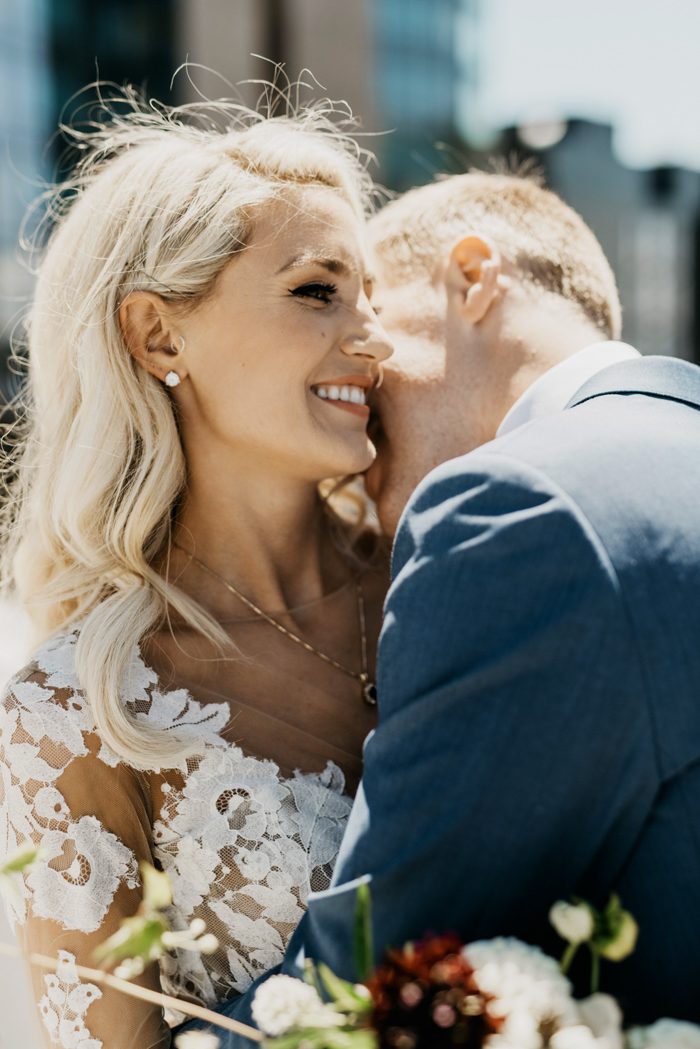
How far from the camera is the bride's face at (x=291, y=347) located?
2.58 m

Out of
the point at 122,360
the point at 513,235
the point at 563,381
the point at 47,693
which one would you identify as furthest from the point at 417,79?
the point at 47,693

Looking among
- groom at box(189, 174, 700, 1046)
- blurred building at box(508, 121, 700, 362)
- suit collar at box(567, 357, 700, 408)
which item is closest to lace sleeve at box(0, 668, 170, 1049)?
groom at box(189, 174, 700, 1046)

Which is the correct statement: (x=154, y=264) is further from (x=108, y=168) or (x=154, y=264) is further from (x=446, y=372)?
(x=446, y=372)

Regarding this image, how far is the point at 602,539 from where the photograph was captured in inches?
55.3

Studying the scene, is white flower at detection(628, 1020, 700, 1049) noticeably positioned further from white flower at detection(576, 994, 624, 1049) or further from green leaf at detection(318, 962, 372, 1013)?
green leaf at detection(318, 962, 372, 1013)

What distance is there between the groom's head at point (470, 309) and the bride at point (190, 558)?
0.11 metres

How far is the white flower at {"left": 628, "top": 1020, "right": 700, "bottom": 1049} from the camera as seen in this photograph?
1022 millimetres

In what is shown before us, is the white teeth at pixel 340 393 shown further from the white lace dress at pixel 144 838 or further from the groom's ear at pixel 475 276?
the white lace dress at pixel 144 838

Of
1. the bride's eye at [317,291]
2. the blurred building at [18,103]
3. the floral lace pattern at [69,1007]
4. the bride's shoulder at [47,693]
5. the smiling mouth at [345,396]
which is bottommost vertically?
the blurred building at [18,103]

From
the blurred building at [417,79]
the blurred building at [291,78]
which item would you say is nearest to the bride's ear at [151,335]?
the blurred building at [291,78]

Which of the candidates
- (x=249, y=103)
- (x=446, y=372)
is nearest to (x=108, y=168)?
(x=446, y=372)

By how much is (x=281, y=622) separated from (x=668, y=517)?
4.79 ft

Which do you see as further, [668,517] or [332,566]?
[332,566]

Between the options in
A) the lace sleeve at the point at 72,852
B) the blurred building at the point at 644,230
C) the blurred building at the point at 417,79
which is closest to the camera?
the lace sleeve at the point at 72,852
